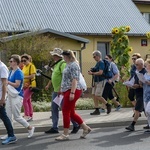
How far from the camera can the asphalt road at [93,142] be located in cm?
891

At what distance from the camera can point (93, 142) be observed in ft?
31.0

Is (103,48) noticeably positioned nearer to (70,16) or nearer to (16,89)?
(70,16)

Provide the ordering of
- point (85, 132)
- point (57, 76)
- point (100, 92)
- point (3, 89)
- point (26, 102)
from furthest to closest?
point (100, 92) → point (26, 102) → point (57, 76) → point (85, 132) → point (3, 89)

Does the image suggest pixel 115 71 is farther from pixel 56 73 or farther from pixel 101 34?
pixel 101 34

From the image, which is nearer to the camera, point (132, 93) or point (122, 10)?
point (132, 93)

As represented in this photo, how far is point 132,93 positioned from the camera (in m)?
12.0

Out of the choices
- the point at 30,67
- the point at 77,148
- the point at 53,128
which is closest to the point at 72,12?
the point at 30,67

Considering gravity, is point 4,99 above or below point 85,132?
above

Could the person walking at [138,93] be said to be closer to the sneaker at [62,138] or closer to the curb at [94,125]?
the curb at [94,125]

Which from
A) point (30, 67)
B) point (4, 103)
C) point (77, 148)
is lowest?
point (77, 148)

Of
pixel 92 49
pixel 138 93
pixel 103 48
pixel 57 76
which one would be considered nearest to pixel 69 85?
pixel 57 76

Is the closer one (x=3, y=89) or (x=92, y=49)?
(x=3, y=89)

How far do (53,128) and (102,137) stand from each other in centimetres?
118

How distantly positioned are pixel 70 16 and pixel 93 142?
1702 cm
